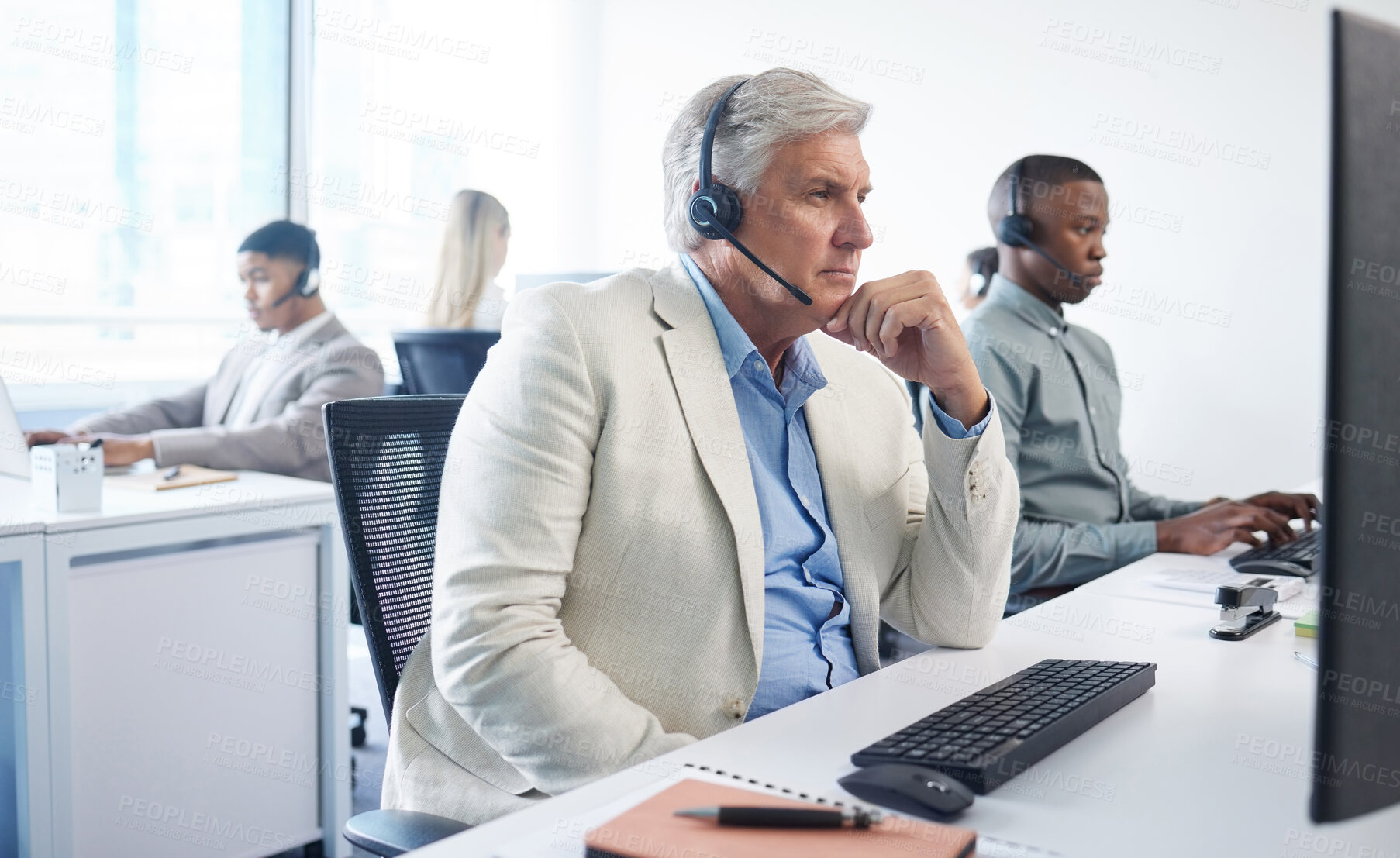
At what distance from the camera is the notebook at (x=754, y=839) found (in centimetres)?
70

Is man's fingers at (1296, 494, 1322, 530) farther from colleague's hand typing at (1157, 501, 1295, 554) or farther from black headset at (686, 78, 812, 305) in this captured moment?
black headset at (686, 78, 812, 305)

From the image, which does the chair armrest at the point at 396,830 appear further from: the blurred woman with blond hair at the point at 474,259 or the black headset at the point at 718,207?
the blurred woman with blond hair at the point at 474,259

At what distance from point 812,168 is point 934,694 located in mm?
599

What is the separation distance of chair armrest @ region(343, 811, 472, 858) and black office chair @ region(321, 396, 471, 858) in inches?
7.8

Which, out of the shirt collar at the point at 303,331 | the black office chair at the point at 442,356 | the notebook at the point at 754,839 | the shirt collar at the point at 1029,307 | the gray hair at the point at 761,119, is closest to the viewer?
the notebook at the point at 754,839

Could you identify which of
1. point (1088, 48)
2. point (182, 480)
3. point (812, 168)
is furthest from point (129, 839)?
point (1088, 48)

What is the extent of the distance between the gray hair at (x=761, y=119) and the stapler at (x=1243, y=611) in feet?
2.40

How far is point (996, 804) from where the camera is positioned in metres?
0.82

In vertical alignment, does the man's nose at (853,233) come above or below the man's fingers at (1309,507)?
above

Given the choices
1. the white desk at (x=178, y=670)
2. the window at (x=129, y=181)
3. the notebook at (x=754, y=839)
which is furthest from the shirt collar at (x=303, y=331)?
the notebook at (x=754, y=839)

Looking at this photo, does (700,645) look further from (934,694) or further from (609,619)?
(934,694)

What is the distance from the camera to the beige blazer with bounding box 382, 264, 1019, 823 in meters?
1.08

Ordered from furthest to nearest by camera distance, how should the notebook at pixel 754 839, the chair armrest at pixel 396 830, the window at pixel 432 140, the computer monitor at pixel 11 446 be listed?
the window at pixel 432 140 < the computer monitor at pixel 11 446 < the chair armrest at pixel 396 830 < the notebook at pixel 754 839

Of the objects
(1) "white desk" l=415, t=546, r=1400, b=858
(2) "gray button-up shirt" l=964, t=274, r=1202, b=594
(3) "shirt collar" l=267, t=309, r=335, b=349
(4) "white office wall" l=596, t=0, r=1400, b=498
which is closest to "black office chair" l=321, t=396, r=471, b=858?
(1) "white desk" l=415, t=546, r=1400, b=858
